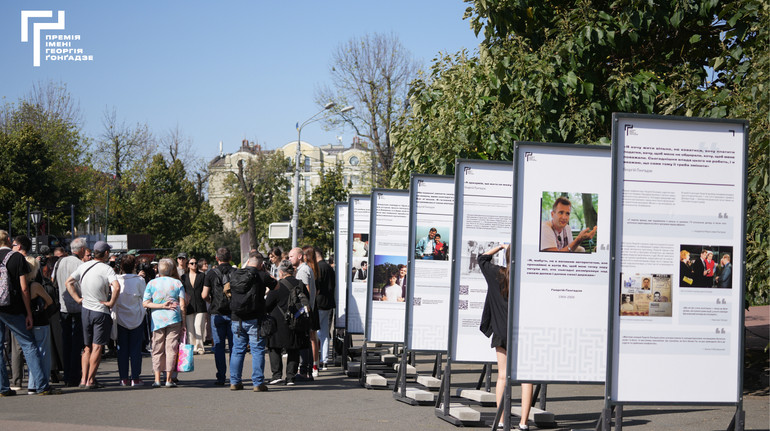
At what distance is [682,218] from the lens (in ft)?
22.7

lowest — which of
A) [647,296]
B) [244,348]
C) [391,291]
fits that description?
[244,348]

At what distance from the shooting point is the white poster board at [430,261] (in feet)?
38.1

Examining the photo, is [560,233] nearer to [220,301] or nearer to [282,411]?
[282,411]

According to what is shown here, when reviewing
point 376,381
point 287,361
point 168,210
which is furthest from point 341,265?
point 168,210

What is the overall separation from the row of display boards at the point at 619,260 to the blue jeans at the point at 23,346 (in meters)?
5.14

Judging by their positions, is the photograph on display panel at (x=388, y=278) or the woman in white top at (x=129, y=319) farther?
the photograph on display panel at (x=388, y=278)

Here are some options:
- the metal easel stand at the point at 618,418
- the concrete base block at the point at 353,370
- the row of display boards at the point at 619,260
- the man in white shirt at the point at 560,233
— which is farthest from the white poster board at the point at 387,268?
the metal easel stand at the point at 618,418

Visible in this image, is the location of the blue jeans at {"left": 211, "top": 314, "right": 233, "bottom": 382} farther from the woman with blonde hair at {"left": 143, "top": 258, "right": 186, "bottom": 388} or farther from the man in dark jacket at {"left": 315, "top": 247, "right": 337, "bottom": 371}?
the man in dark jacket at {"left": 315, "top": 247, "right": 337, "bottom": 371}

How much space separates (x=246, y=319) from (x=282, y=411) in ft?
7.75

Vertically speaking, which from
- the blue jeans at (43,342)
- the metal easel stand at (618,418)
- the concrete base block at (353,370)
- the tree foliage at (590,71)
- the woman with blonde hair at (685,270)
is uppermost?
the tree foliage at (590,71)

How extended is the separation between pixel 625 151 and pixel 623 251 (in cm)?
74

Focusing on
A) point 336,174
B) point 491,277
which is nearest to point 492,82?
point 491,277

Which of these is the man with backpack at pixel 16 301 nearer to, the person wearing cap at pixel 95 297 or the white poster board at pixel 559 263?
the person wearing cap at pixel 95 297

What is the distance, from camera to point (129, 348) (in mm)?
12969
